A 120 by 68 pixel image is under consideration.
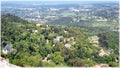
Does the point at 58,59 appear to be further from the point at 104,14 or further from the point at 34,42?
the point at 104,14

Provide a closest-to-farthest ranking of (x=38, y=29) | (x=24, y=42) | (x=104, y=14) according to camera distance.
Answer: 1. (x=24, y=42)
2. (x=38, y=29)
3. (x=104, y=14)

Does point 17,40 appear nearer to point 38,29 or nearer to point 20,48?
point 20,48

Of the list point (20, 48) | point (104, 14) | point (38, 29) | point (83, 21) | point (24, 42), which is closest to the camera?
point (20, 48)

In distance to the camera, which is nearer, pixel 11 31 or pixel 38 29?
pixel 11 31

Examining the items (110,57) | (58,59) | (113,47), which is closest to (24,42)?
(58,59)

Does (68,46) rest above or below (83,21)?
above

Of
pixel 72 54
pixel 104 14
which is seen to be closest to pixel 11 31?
pixel 72 54
